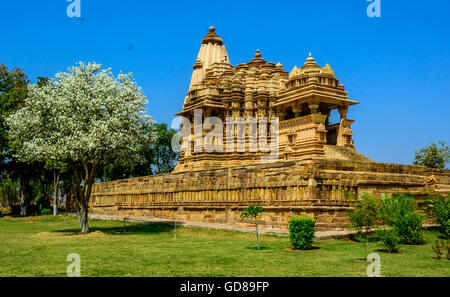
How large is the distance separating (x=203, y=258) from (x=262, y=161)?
21030mm

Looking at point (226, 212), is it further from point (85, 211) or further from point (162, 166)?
point (162, 166)

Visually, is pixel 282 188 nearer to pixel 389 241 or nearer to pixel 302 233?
pixel 302 233

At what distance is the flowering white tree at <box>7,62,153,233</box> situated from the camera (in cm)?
1844

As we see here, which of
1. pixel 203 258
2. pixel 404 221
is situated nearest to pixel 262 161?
pixel 404 221

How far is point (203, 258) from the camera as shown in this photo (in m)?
11.7

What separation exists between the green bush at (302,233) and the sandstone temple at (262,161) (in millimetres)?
4329

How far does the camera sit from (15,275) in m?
9.38

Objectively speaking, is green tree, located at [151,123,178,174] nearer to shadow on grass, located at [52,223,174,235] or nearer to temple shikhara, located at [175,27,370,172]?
temple shikhara, located at [175,27,370,172]

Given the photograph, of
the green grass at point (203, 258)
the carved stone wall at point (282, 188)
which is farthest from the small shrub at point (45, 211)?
the green grass at point (203, 258)

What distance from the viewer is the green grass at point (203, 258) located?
9656 millimetres

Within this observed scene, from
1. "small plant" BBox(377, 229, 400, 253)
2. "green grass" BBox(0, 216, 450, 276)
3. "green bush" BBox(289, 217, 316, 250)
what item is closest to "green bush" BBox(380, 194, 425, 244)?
"green grass" BBox(0, 216, 450, 276)

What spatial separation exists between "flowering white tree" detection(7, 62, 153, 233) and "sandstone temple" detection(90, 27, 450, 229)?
6056 mm

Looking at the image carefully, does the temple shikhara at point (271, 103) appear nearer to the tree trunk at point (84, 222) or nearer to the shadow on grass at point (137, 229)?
the shadow on grass at point (137, 229)
